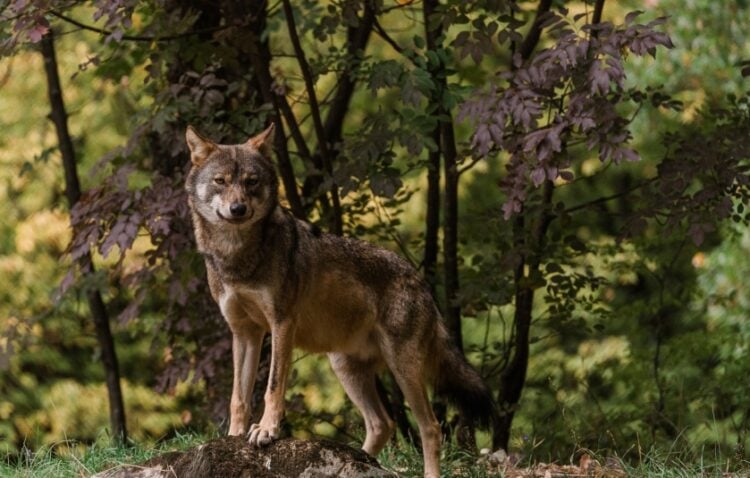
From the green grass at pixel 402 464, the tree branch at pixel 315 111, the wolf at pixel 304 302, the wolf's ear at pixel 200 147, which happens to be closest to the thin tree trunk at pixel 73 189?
the tree branch at pixel 315 111

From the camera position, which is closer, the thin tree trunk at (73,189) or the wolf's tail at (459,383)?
the wolf's tail at (459,383)

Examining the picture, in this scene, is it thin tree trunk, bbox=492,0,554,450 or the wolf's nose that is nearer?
the wolf's nose

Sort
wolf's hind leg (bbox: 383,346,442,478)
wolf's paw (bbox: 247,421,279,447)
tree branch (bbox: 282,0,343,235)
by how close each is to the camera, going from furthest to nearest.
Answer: tree branch (bbox: 282,0,343,235), wolf's hind leg (bbox: 383,346,442,478), wolf's paw (bbox: 247,421,279,447)

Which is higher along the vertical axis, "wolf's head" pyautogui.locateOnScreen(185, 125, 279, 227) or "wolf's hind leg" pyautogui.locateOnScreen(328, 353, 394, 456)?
"wolf's head" pyautogui.locateOnScreen(185, 125, 279, 227)

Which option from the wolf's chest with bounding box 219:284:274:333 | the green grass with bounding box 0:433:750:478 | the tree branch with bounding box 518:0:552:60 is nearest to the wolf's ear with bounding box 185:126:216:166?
the wolf's chest with bounding box 219:284:274:333

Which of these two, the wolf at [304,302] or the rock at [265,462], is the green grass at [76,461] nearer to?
the rock at [265,462]

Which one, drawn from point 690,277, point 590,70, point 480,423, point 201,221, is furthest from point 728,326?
point 201,221

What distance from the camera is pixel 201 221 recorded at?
20.7 feet

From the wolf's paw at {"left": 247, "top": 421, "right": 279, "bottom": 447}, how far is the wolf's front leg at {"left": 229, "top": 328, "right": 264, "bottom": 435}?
0.26 meters

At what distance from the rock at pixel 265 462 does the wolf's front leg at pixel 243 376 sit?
0.27 metres

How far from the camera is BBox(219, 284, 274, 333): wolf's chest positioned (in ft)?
20.3

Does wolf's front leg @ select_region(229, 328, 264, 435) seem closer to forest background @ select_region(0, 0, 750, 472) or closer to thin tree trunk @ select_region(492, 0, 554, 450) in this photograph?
forest background @ select_region(0, 0, 750, 472)

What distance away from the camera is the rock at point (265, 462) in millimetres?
5840

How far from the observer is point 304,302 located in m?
6.48
